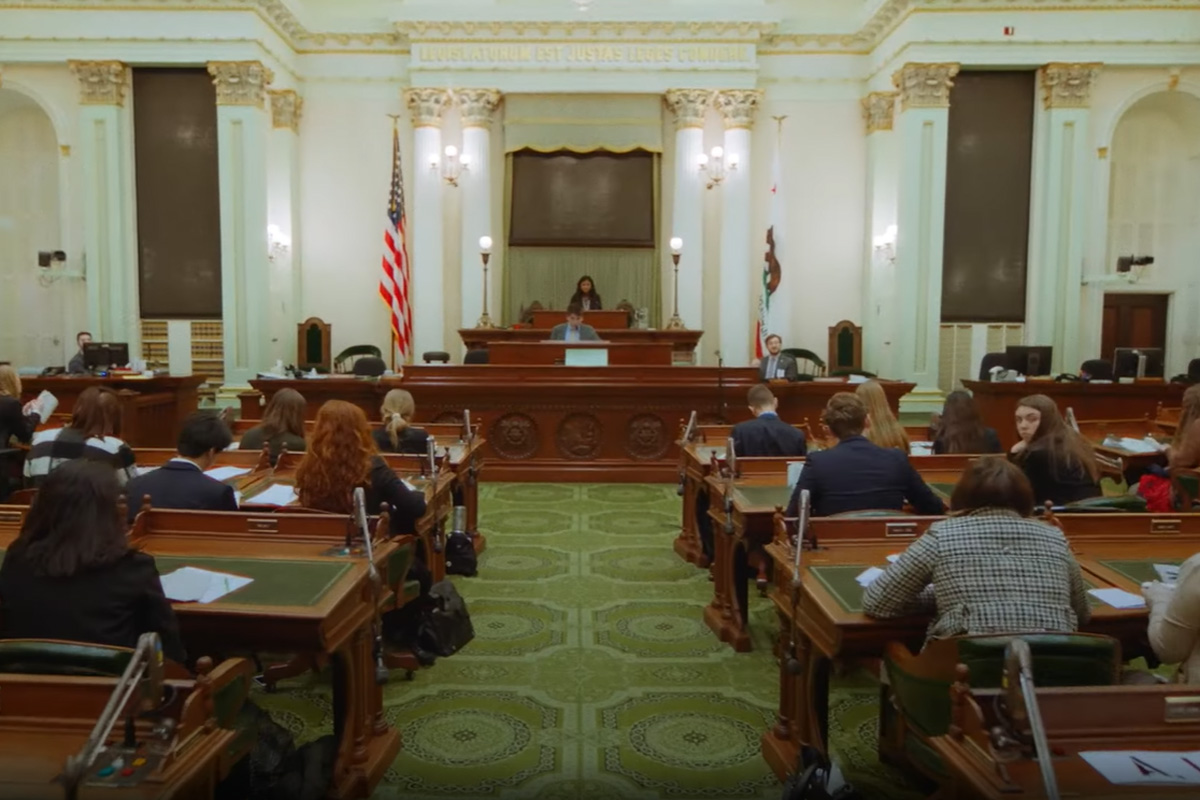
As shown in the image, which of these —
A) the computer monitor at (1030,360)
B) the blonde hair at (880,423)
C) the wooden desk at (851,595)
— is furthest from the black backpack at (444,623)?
the computer monitor at (1030,360)

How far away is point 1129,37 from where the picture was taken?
13.6 m

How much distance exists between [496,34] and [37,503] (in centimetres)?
1378

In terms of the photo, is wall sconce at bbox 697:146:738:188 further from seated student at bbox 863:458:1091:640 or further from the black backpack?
seated student at bbox 863:458:1091:640

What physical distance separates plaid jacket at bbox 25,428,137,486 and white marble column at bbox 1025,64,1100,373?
Answer: 504 inches

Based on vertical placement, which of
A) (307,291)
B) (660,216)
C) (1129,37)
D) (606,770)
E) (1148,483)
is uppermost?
(1129,37)

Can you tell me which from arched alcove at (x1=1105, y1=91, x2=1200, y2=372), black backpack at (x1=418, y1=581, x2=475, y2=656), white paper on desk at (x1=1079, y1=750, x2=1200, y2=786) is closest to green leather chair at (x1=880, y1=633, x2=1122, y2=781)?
white paper on desk at (x1=1079, y1=750, x2=1200, y2=786)

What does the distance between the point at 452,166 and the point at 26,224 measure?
717cm

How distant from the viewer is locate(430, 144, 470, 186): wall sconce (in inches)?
595

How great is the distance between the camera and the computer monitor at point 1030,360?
12.1 meters

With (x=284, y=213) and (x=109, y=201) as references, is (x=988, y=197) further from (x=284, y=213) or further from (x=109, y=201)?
(x=109, y=201)

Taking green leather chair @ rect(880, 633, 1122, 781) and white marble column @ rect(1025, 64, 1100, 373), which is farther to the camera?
white marble column @ rect(1025, 64, 1100, 373)

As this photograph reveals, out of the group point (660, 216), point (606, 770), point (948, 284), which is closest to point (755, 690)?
point (606, 770)

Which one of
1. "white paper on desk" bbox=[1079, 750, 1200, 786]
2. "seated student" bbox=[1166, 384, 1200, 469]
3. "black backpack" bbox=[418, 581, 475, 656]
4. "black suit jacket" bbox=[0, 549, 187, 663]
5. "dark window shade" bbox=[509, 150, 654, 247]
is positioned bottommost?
"black backpack" bbox=[418, 581, 475, 656]

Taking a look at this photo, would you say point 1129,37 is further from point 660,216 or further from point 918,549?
point 918,549
